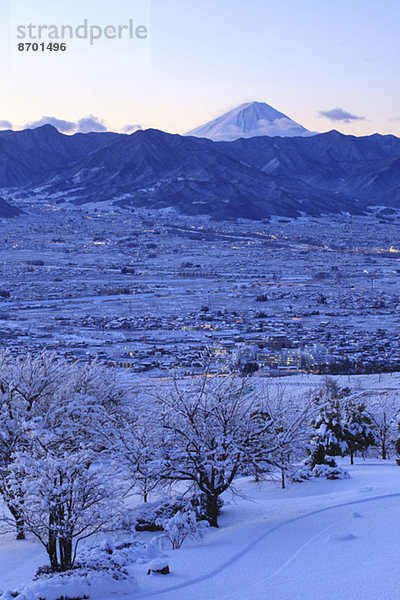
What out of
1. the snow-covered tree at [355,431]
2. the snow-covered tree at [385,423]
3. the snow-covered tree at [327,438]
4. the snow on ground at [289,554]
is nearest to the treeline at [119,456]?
the snow on ground at [289,554]

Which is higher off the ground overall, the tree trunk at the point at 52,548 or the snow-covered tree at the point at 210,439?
the snow-covered tree at the point at 210,439

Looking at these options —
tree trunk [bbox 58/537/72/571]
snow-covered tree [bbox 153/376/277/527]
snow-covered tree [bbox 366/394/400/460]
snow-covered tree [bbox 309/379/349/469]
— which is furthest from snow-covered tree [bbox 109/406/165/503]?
snow-covered tree [bbox 366/394/400/460]

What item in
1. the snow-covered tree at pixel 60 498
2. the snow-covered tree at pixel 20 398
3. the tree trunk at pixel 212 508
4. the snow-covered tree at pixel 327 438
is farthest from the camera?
the snow-covered tree at pixel 327 438

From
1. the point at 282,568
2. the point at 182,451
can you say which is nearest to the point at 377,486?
the point at 182,451

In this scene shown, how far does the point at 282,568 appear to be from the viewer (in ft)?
35.9

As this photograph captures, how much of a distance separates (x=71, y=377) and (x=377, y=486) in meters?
9.16

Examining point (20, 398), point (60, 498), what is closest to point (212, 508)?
point (60, 498)

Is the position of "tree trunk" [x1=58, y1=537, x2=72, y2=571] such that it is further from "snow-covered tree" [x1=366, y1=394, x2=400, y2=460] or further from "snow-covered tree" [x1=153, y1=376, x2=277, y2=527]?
"snow-covered tree" [x1=366, y1=394, x2=400, y2=460]

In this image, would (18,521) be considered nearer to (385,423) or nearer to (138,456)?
(138,456)

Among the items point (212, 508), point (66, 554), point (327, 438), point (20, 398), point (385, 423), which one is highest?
point (20, 398)

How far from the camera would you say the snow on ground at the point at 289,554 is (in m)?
10.1

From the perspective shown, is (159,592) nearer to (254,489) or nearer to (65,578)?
(65,578)

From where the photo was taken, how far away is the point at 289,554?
11.7 meters

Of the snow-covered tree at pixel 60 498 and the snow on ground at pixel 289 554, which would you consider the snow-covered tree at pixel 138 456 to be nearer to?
the snow-covered tree at pixel 60 498
